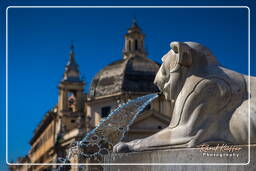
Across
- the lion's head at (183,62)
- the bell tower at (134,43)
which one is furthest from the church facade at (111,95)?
the lion's head at (183,62)

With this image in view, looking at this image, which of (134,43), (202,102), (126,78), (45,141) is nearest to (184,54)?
(202,102)

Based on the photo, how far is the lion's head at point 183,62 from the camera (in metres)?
7.28

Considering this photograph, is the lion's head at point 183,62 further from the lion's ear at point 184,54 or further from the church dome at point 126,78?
the church dome at point 126,78

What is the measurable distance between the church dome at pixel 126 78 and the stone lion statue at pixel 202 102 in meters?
43.9

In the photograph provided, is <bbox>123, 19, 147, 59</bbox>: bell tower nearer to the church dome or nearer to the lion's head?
the church dome

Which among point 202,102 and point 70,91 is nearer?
point 202,102

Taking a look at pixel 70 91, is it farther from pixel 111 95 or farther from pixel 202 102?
pixel 202 102

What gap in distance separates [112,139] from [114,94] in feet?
114

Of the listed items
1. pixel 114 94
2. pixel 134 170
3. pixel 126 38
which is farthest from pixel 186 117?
pixel 126 38

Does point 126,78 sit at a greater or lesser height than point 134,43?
lesser

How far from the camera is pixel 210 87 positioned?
6961mm

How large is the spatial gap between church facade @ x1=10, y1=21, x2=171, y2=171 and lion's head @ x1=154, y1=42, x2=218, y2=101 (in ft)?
113

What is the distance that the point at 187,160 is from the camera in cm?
643

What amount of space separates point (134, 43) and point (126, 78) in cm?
714
